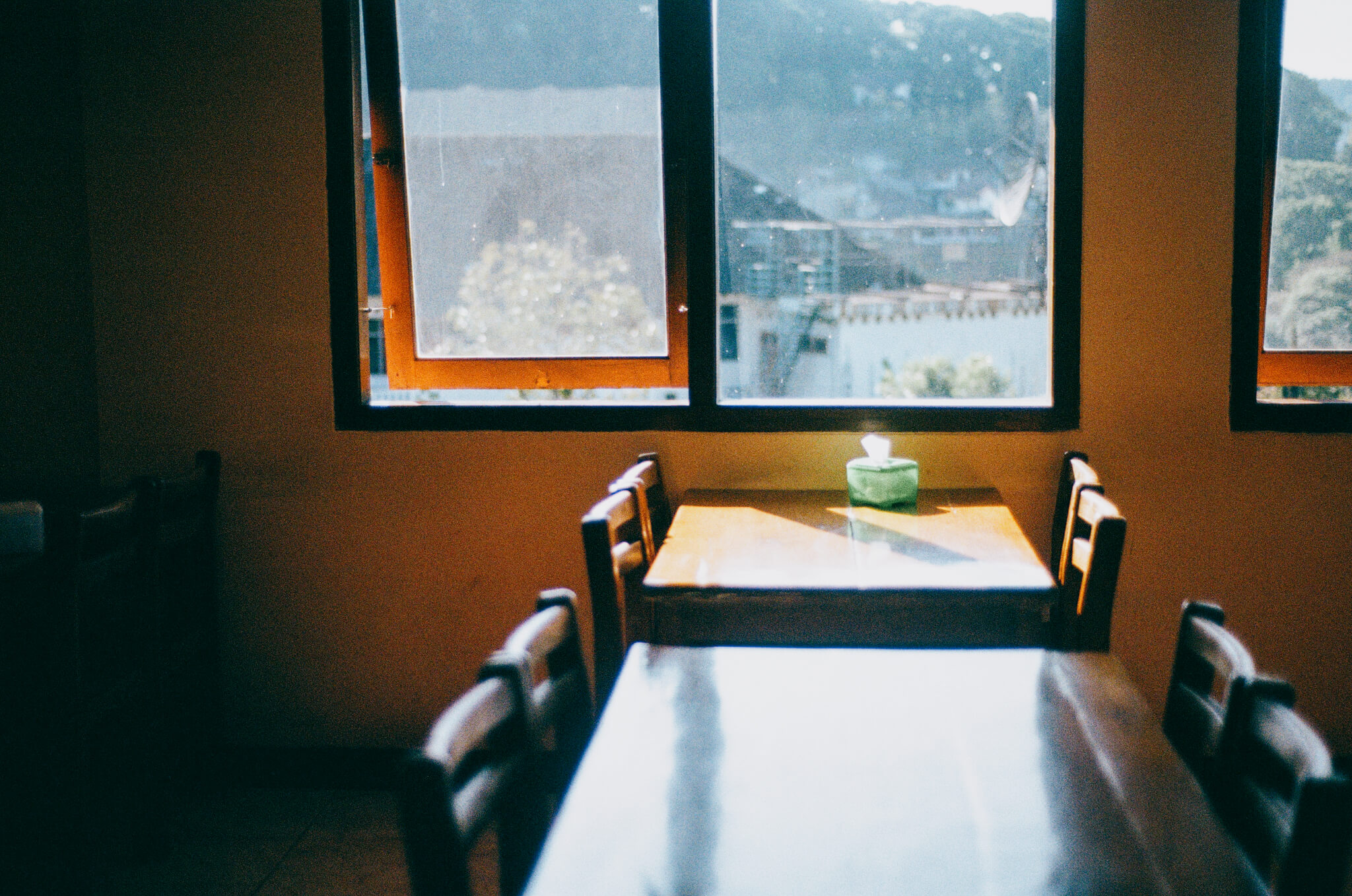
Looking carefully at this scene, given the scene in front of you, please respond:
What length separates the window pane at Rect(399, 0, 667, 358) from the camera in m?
2.69

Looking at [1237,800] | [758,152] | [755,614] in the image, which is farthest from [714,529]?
[1237,800]

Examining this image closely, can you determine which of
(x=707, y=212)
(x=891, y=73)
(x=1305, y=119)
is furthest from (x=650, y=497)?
(x=1305, y=119)

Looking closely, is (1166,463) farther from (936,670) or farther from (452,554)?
(452,554)

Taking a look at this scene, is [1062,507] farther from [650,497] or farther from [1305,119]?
[1305,119]

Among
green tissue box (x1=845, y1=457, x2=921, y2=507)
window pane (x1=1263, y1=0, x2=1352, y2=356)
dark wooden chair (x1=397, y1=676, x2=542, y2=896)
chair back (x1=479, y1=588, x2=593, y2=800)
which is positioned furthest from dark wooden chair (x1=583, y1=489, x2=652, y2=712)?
window pane (x1=1263, y1=0, x2=1352, y2=356)

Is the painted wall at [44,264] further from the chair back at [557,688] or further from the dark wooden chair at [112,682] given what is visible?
the chair back at [557,688]

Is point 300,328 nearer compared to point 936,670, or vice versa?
point 936,670

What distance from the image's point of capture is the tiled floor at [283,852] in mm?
2250

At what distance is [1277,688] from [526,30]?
243 centimetres

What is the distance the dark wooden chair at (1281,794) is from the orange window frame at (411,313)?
185cm

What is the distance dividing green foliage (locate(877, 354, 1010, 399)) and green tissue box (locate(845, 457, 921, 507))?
1.25 ft

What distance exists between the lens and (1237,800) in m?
1.06

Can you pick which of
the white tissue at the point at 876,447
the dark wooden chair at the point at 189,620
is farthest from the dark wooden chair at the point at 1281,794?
the dark wooden chair at the point at 189,620

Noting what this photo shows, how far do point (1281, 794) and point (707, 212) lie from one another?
2021 mm
